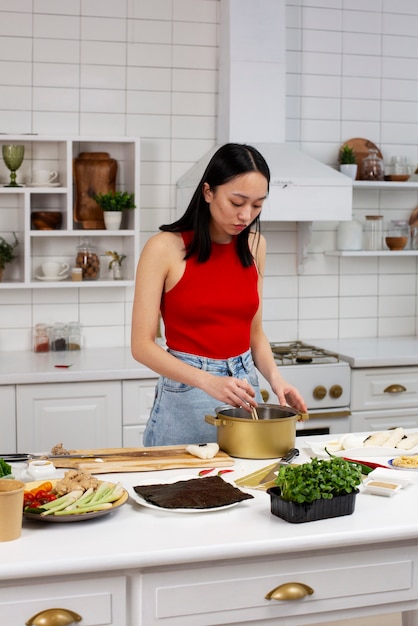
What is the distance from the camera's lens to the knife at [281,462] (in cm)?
213

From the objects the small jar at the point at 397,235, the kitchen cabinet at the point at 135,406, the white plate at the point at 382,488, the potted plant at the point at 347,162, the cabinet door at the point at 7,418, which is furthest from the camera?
the small jar at the point at 397,235

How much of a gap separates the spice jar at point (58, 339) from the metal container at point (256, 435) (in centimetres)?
220

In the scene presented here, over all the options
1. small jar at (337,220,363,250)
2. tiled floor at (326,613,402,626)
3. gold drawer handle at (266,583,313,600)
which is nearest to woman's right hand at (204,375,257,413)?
gold drawer handle at (266,583,313,600)

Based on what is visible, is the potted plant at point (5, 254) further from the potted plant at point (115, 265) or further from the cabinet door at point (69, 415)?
the cabinet door at point (69, 415)

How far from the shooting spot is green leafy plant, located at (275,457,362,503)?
182 centimetres

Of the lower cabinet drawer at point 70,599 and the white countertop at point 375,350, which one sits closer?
the lower cabinet drawer at point 70,599

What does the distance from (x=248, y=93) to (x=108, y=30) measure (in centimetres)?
82

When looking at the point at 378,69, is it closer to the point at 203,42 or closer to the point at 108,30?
the point at 203,42

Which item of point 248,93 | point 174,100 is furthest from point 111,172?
point 248,93

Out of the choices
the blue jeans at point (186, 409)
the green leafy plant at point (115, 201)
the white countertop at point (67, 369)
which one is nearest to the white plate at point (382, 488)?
the blue jeans at point (186, 409)

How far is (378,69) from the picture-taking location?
15.9 feet

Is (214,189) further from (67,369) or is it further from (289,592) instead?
(67,369)

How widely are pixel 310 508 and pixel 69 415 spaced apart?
2.24m

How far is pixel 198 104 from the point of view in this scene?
460cm
